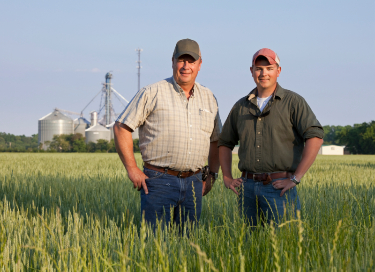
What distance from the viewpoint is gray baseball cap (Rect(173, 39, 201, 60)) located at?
322 centimetres

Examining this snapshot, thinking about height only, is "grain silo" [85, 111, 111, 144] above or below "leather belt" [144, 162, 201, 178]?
above

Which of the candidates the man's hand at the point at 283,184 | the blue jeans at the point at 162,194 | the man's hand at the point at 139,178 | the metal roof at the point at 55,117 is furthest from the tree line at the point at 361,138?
the man's hand at the point at 139,178

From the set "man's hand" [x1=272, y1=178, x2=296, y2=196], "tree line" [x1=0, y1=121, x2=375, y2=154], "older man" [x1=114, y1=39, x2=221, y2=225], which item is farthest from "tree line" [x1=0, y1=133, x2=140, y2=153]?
"man's hand" [x1=272, y1=178, x2=296, y2=196]

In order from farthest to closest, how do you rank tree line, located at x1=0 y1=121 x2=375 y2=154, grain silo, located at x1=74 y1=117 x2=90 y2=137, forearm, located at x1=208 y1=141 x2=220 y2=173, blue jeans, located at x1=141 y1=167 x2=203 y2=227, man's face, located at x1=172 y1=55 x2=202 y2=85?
grain silo, located at x1=74 y1=117 x2=90 y2=137 → tree line, located at x1=0 y1=121 x2=375 y2=154 → forearm, located at x1=208 y1=141 x2=220 y2=173 → man's face, located at x1=172 y1=55 x2=202 y2=85 → blue jeans, located at x1=141 y1=167 x2=203 y2=227

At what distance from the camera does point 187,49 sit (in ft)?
10.6

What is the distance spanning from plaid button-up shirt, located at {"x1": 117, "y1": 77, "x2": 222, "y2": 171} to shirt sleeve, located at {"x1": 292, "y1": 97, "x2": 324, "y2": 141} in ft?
2.96

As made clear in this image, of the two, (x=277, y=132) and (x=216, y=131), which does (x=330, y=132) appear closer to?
(x=216, y=131)

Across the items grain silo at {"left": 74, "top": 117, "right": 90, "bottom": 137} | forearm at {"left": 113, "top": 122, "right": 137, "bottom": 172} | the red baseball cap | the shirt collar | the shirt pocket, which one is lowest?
forearm at {"left": 113, "top": 122, "right": 137, "bottom": 172}

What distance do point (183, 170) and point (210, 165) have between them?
24.8 inches

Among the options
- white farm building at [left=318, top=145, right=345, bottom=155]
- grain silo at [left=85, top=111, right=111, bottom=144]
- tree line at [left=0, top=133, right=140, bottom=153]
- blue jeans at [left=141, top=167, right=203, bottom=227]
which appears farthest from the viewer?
white farm building at [left=318, top=145, right=345, bottom=155]

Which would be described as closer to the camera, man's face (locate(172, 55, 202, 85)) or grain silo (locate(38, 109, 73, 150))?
man's face (locate(172, 55, 202, 85))

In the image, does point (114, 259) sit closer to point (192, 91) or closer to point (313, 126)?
point (192, 91)

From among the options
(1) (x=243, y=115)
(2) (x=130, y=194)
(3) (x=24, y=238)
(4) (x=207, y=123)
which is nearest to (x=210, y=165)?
(4) (x=207, y=123)

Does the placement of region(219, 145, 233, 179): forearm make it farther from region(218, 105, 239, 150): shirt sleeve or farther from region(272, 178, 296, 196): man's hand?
region(272, 178, 296, 196): man's hand
